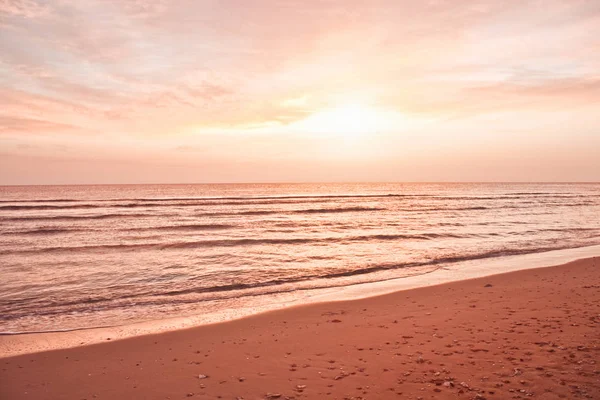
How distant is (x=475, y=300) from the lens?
10883 mm

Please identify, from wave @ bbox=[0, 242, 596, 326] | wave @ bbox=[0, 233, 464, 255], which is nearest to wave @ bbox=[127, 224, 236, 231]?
wave @ bbox=[0, 233, 464, 255]

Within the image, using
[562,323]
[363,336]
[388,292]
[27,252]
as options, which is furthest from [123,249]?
[562,323]

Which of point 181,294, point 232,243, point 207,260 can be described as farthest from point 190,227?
point 181,294

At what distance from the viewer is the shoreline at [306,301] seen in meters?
8.79

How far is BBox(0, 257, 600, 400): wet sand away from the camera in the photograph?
5816 millimetres

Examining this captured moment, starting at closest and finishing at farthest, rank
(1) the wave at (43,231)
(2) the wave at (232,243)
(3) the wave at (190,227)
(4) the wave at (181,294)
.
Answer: (4) the wave at (181,294)
(2) the wave at (232,243)
(1) the wave at (43,231)
(3) the wave at (190,227)

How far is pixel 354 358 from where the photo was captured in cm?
703

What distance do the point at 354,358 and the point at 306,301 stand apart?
4.91 m

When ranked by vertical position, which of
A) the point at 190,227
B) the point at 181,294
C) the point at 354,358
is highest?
the point at 354,358

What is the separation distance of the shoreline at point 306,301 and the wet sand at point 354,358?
544 mm

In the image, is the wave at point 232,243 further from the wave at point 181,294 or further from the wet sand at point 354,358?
the wet sand at point 354,358

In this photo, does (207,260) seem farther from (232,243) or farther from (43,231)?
(43,231)

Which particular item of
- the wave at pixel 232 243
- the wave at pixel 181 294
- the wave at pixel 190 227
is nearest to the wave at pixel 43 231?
the wave at pixel 190 227

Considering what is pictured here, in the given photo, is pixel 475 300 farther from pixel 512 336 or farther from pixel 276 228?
pixel 276 228
